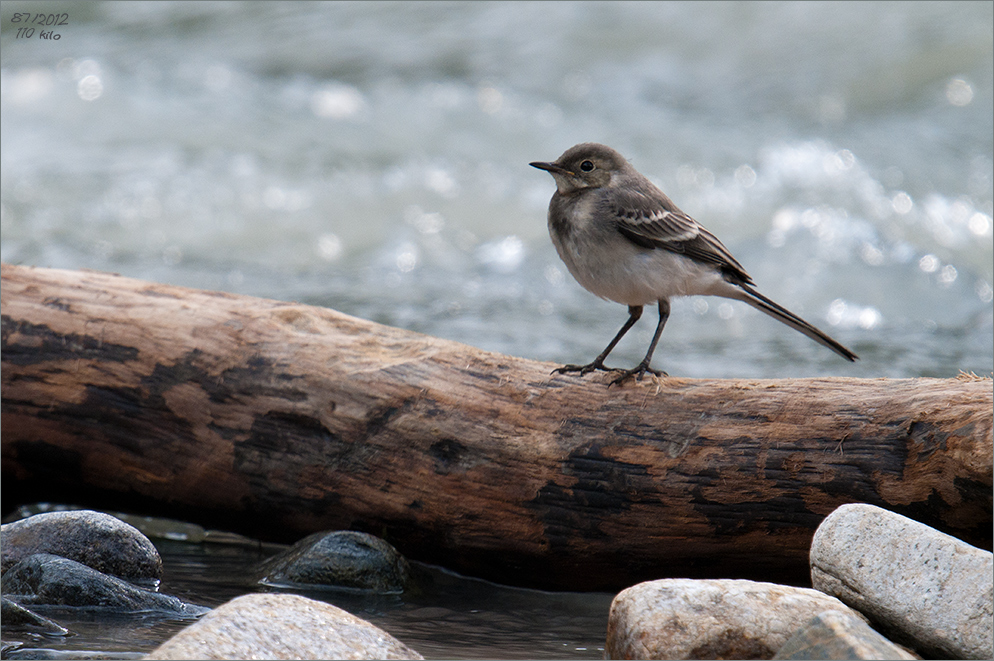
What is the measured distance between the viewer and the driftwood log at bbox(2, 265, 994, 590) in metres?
3.47

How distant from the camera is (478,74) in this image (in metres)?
13.9

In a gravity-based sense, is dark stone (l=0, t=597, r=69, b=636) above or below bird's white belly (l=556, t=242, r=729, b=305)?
below

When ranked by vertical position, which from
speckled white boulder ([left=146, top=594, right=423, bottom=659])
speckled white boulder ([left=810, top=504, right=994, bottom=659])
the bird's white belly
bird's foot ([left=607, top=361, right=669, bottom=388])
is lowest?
speckled white boulder ([left=146, top=594, right=423, bottom=659])

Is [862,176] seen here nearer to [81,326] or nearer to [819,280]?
[819,280]

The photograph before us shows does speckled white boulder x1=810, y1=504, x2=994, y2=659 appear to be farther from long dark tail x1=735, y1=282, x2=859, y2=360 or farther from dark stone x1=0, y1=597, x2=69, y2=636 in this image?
dark stone x1=0, y1=597, x2=69, y2=636

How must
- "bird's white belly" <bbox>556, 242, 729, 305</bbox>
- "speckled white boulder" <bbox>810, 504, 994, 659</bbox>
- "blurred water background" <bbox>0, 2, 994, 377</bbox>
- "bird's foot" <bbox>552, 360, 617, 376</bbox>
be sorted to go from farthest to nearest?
"blurred water background" <bbox>0, 2, 994, 377</bbox>, "bird's white belly" <bbox>556, 242, 729, 305</bbox>, "bird's foot" <bbox>552, 360, 617, 376</bbox>, "speckled white boulder" <bbox>810, 504, 994, 659</bbox>

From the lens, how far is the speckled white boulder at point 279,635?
2645mm

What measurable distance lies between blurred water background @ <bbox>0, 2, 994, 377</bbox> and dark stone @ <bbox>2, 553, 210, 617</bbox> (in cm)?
430

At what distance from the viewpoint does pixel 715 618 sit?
2.87 meters

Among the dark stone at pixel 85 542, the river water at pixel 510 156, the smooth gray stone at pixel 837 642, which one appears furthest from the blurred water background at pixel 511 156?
the smooth gray stone at pixel 837 642

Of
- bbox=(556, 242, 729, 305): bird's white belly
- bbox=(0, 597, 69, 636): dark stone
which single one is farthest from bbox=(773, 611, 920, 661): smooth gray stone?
bbox=(0, 597, 69, 636): dark stone

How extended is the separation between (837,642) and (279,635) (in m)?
1.56

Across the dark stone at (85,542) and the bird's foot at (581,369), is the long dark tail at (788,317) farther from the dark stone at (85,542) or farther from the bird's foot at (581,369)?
the dark stone at (85,542)

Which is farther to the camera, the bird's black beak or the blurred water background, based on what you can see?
the blurred water background
